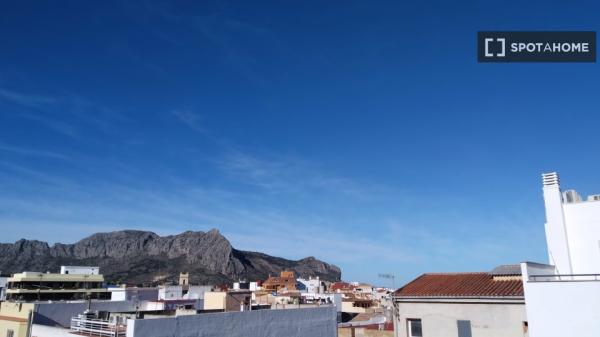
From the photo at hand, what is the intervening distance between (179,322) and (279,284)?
337 ft

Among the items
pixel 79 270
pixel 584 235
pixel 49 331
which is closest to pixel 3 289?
pixel 79 270

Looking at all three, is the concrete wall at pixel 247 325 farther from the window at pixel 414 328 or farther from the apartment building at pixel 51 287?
the apartment building at pixel 51 287

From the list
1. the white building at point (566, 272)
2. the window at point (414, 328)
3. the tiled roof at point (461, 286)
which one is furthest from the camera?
the window at point (414, 328)

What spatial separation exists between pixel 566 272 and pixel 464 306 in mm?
4508

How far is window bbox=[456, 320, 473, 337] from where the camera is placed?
2138cm

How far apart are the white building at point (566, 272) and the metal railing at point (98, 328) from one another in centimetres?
1766

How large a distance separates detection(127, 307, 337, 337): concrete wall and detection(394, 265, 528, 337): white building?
25.9ft

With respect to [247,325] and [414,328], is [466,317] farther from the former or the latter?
[247,325]

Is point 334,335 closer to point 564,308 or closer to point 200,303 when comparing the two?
point 564,308

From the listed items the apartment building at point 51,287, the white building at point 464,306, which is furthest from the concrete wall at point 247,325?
the apartment building at point 51,287

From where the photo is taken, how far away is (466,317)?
852 inches

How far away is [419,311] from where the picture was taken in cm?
2317

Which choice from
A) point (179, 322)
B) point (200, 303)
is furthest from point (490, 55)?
point (200, 303)

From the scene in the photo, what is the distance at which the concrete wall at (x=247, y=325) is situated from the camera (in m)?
22.3
